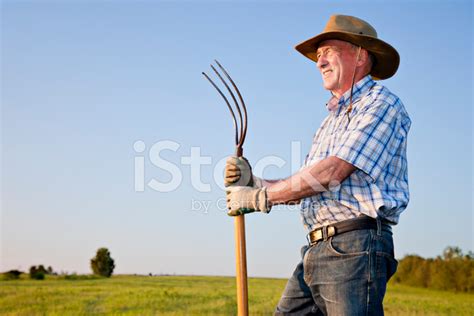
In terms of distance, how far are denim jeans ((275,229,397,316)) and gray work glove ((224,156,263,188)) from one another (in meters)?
0.65

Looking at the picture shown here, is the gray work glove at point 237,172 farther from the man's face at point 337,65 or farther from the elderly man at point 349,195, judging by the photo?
the man's face at point 337,65

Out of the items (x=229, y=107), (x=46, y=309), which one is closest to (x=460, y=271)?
(x=46, y=309)

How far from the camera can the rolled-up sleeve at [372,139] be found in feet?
10.7

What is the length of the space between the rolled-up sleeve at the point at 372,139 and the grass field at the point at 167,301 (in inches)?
284

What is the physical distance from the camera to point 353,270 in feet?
10.7

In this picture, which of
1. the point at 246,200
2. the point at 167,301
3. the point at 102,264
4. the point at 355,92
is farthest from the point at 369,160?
the point at 102,264

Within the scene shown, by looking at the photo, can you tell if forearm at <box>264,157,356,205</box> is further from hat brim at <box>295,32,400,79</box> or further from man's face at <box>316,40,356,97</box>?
hat brim at <box>295,32,400,79</box>

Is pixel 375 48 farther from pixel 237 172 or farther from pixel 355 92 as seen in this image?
pixel 237 172

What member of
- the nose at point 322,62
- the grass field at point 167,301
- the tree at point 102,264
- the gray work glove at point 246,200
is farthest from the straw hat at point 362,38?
the tree at point 102,264

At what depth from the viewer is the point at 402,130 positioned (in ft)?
11.5

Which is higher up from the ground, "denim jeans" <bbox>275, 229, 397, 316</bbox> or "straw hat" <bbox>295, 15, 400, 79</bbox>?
"straw hat" <bbox>295, 15, 400, 79</bbox>

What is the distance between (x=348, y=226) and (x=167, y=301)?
935cm

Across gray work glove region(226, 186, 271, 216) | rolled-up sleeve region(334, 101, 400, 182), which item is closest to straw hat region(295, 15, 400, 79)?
rolled-up sleeve region(334, 101, 400, 182)

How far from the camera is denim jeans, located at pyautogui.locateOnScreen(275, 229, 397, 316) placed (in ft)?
10.7
